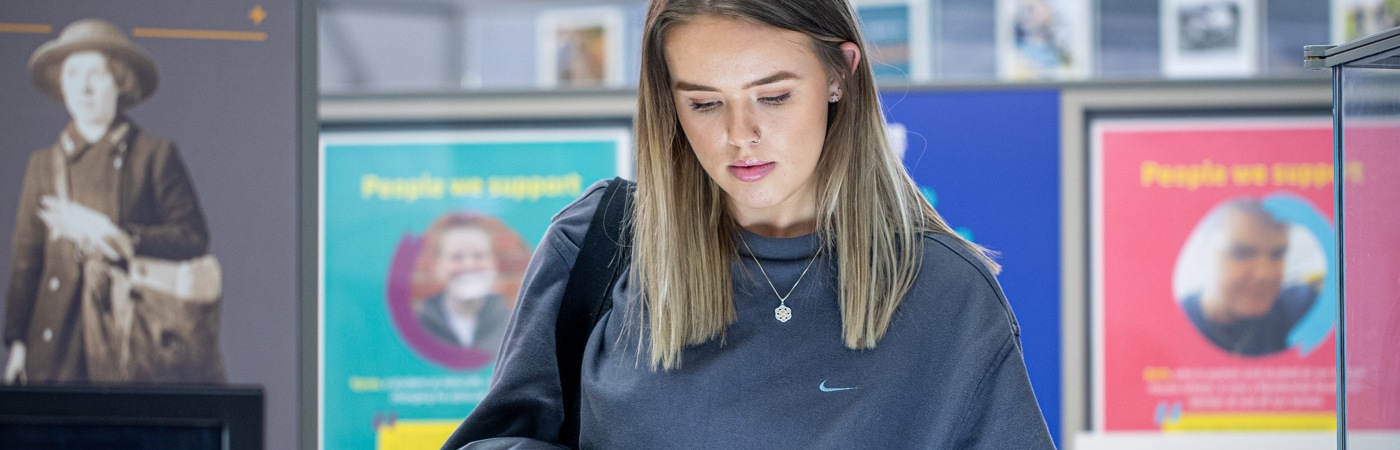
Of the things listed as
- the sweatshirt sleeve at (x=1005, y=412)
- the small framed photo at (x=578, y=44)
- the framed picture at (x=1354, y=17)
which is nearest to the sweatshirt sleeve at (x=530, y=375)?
the sweatshirt sleeve at (x=1005, y=412)

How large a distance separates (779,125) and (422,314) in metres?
1.52

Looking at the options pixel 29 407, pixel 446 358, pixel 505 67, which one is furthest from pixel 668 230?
pixel 505 67

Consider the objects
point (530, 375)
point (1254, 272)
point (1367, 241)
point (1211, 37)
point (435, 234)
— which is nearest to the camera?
point (1367, 241)

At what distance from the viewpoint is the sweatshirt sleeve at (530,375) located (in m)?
1.39

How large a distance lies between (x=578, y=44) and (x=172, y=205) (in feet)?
11.4

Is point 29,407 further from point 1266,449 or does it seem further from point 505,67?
point 505,67

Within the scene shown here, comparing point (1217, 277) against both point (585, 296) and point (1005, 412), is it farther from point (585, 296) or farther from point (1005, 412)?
point (585, 296)

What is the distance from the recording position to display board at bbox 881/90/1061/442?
255cm

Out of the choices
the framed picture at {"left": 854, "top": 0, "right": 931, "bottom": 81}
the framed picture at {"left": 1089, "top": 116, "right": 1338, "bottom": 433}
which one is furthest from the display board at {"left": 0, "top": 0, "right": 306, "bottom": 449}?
the framed picture at {"left": 854, "top": 0, "right": 931, "bottom": 81}

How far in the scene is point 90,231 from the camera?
1.37 metres

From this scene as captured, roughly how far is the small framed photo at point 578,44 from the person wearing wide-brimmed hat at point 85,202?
131 inches

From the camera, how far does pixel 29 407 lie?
4.54ft

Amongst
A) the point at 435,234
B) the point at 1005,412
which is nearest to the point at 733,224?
the point at 1005,412

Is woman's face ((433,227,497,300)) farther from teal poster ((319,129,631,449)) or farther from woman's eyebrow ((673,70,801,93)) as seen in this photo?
woman's eyebrow ((673,70,801,93))
